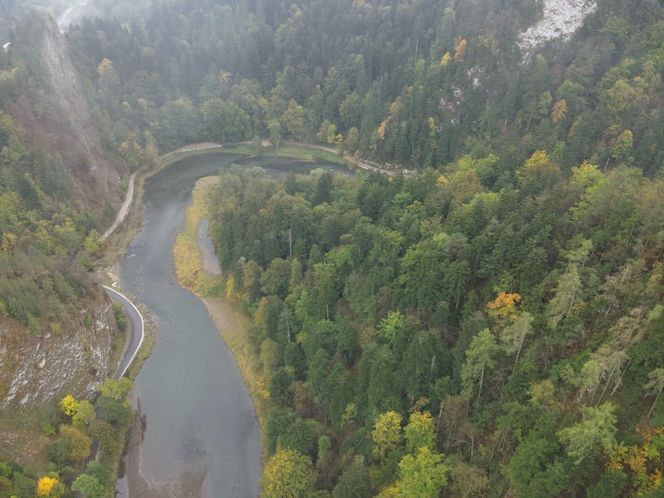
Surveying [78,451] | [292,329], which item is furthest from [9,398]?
[292,329]

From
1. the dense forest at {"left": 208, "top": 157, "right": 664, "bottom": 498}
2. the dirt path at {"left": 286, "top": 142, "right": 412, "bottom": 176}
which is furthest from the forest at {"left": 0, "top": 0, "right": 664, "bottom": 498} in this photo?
the dirt path at {"left": 286, "top": 142, "right": 412, "bottom": 176}

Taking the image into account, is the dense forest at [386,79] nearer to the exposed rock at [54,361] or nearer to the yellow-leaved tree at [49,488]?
the exposed rock at [54,361]

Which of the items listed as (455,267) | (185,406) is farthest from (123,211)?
(455,267)

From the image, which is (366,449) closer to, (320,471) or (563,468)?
(320,471)

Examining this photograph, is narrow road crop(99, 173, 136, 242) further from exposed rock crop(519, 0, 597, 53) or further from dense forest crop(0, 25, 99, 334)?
exposed rock crop(519, 0, 597, 53)

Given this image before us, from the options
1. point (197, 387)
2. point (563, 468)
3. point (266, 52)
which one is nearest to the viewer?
point (563, 468)

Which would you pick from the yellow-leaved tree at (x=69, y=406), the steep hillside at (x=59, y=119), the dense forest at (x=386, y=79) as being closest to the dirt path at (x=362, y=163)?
the dense forest at (x=386, y=79)
